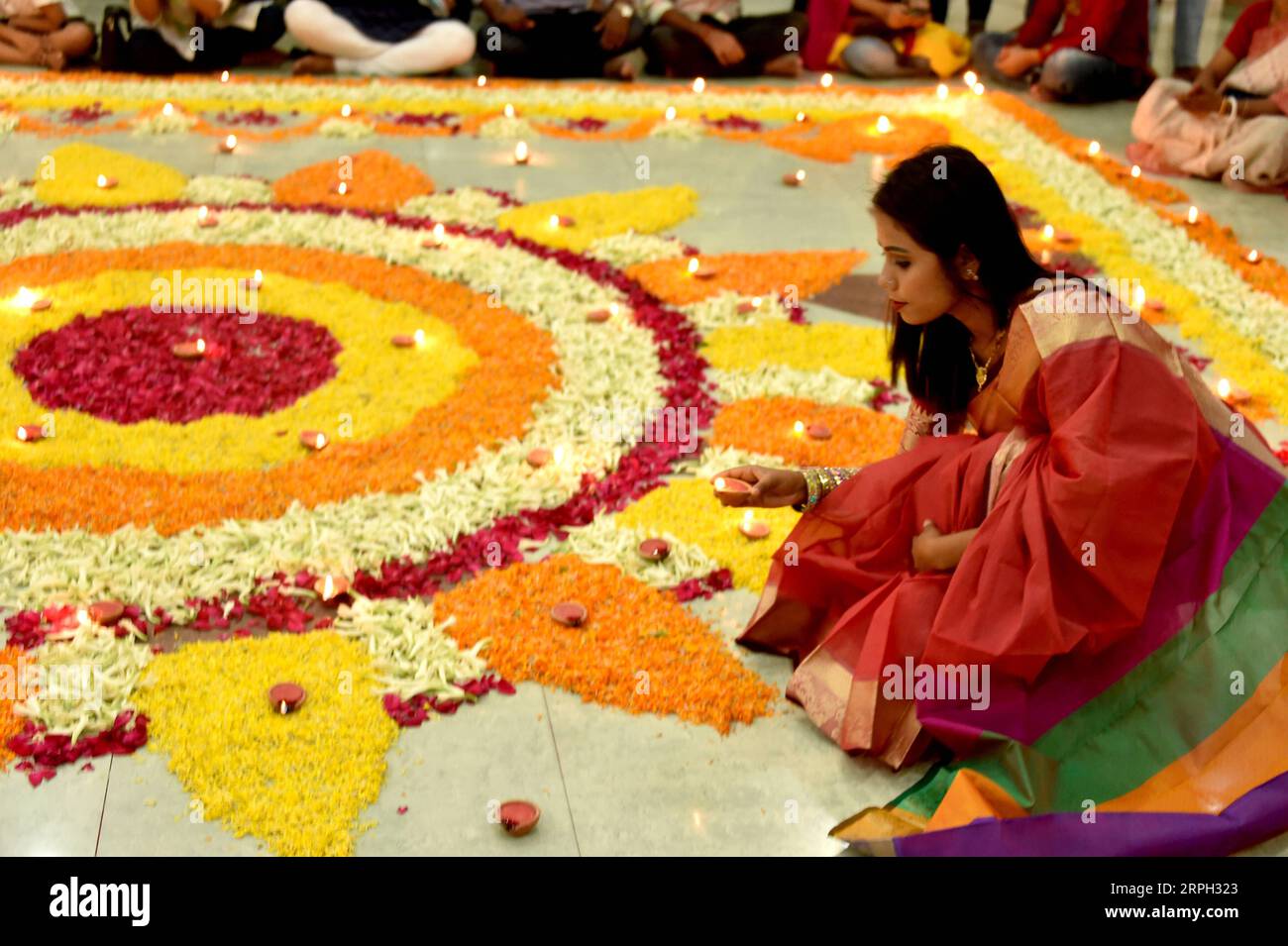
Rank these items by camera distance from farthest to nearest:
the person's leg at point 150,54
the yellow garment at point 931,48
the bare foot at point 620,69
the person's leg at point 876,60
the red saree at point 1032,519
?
the yellow garment at point 931,48, the person's leg at point 876,60, the bare foot at point 620,69, the person's leg at point 150,54, the red saree at point 1032,519

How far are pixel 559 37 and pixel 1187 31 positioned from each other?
362 cm

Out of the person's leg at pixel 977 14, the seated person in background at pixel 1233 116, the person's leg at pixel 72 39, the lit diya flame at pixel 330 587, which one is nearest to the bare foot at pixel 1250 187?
the seated person in background at pixel 1233 116

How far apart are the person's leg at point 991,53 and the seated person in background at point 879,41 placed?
0.12m

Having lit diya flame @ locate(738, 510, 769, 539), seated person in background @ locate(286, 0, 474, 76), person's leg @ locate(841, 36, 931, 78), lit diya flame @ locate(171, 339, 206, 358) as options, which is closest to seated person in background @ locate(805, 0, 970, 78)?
person's leg @ locate(841, 36, 931, 78)

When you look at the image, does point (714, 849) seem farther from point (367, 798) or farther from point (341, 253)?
point (341, 253)

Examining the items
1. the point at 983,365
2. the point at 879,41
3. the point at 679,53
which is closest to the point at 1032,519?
the point at 983,365

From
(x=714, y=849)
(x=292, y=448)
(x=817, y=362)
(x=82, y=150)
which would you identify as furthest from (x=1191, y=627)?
(x=82, y=150)

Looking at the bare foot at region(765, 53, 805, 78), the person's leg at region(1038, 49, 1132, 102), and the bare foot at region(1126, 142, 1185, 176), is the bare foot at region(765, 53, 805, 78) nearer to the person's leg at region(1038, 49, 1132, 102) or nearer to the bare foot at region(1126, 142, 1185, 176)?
the person's leg at region(1038, 49, 1132, 102)

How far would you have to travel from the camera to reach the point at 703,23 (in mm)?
8031

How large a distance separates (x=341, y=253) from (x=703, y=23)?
377 cm

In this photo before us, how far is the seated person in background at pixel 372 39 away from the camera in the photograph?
754 centimetres

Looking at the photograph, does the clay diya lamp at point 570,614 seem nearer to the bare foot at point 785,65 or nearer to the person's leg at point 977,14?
the bare foot at point 785,65

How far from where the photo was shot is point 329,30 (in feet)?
24.7

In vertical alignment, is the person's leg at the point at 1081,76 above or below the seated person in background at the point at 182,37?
below
